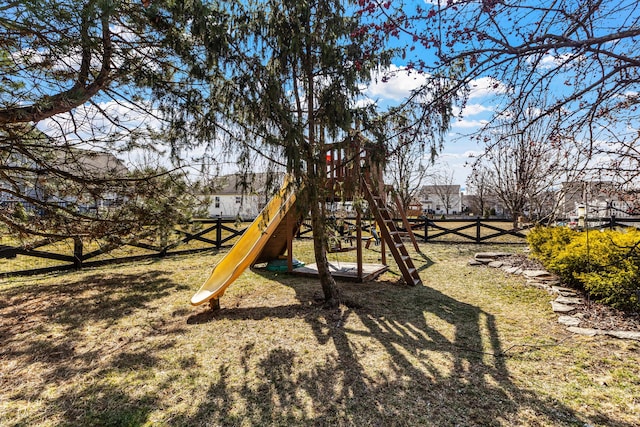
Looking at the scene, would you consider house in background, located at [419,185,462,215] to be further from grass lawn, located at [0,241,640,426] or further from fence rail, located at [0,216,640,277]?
grass lawn, located at [0,241,640,426]

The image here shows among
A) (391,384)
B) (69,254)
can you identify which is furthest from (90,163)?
(69,254)

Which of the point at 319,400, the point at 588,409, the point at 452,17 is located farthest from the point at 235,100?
the point at 588,409

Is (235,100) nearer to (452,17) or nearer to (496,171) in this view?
(452,17)

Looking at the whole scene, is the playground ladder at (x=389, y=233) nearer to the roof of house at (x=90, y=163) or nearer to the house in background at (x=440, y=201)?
the roof of house at (x=90, y=163)

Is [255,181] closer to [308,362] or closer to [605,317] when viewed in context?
[308,362]

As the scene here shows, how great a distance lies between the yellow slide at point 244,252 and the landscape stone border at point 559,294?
3.86 meters

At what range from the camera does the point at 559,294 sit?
523 centimetres

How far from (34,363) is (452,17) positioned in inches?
192

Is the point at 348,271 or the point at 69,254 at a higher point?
the point at 69,254

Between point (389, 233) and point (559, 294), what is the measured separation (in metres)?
2.85

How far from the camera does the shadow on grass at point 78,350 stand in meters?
2.52

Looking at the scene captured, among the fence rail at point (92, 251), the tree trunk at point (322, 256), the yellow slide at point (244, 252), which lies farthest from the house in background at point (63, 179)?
the tree trunk at point (322, 256)

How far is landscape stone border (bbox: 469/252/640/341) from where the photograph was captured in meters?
3.70

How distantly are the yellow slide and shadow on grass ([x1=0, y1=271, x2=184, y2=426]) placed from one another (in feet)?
2.36
